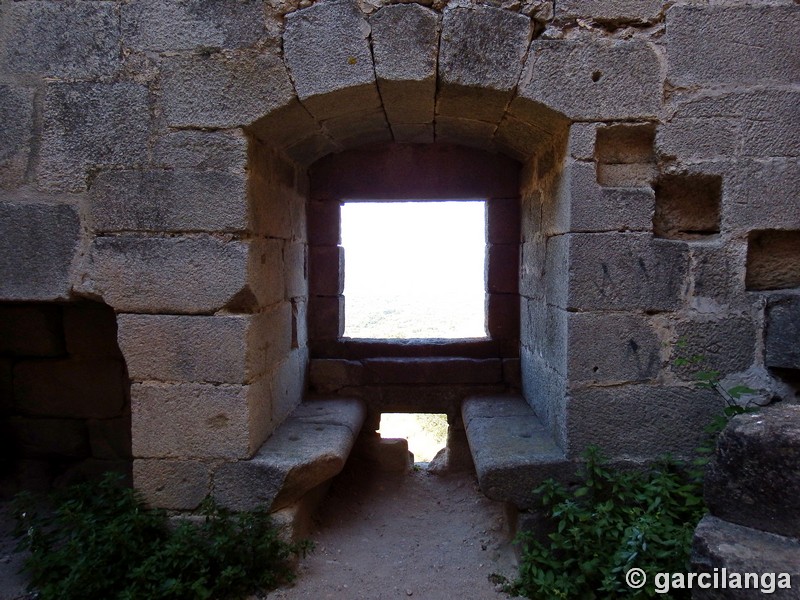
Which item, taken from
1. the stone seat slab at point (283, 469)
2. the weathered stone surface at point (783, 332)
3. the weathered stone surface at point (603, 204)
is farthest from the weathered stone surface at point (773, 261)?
the stone seat slab at point (283, 469)

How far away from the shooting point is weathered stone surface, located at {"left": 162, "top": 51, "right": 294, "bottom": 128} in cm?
275

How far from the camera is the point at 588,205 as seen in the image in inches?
108

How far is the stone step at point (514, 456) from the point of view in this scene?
281 cm

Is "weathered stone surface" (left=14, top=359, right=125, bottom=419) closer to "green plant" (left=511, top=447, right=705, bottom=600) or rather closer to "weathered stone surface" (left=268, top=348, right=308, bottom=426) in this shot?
"weathered stone surface" (left=268, top=348, right=308, bottom=426)

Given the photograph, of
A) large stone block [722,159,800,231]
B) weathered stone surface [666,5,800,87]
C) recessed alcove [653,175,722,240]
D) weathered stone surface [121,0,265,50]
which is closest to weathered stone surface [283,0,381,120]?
weathered stone surface [121,0,265,50]

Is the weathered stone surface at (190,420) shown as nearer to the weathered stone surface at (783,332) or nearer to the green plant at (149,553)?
Answer: the green plant at (149,553)

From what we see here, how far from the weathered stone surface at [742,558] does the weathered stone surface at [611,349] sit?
923 millimetres

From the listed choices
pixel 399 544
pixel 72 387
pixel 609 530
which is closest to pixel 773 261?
pixel 609 530

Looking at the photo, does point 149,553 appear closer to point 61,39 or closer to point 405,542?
point 405,542

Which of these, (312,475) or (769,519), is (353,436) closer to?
(312,475)

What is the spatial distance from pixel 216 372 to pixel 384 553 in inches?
54.2

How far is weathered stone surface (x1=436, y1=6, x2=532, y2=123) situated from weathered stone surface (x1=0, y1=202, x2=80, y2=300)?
1961 millimetres

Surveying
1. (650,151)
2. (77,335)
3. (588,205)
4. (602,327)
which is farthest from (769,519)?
(77,335)

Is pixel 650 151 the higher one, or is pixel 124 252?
pixel 650 151
